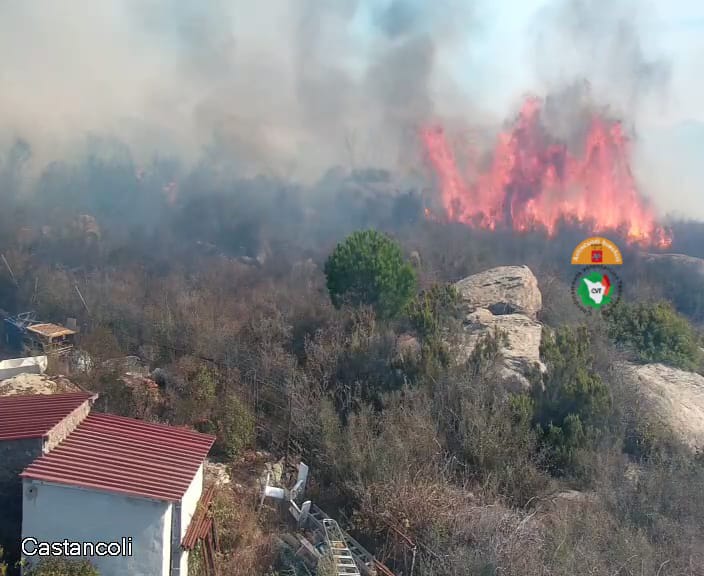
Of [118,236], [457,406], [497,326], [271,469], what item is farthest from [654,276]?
[118,236]

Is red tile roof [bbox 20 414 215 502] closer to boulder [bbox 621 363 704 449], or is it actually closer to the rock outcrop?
the rock outcrop

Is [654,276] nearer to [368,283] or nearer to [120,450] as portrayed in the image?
[368,283]

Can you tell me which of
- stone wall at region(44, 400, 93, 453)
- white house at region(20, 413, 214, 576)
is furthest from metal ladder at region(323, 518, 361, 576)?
stone wall at region(44, 400, 93, 453)

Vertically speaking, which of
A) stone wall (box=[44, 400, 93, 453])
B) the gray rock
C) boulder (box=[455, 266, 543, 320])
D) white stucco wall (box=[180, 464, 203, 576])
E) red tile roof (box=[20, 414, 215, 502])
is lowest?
white stucco wall (box=[180, 464, 203, 576])

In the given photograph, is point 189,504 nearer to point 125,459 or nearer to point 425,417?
point 125,459

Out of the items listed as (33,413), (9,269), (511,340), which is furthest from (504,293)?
(9,269)

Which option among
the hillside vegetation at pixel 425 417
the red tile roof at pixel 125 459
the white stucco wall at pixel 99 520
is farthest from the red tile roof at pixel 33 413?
the hillside vegetation at pixel 425 417
